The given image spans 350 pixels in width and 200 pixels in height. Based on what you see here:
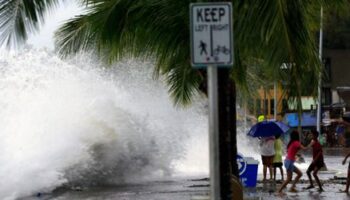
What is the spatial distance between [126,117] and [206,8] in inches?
627

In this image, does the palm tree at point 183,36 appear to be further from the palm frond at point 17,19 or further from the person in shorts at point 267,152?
the person in shorts at point 267,152

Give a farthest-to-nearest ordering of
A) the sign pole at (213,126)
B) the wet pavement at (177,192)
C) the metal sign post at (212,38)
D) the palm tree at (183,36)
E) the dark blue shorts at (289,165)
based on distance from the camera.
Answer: the dark blue shorts at (289,165) → the wet pavement at (177,192) → the palm tree at (183,36) → the metal sign post at (212,38) → the sign pole at (213,126)

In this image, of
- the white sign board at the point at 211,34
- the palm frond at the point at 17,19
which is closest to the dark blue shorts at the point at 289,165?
the palm frond at the point at 17,19

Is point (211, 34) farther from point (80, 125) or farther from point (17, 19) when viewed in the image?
point (80, 125)

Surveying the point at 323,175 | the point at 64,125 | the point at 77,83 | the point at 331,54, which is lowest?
the point at 323,175

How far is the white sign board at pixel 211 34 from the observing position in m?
5.44

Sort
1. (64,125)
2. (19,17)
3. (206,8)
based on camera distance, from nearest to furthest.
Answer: (206,8) → (19,17) → (64,125)

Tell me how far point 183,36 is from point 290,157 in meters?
7.06

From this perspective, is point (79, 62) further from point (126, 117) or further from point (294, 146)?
point (294, 146)

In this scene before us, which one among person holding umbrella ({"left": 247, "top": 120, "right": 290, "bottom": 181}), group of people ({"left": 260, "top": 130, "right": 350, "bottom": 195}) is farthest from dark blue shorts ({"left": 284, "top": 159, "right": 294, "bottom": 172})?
person holding umbrella ({"left": 247, "top": 120, "right": 290, "bottom": 181})

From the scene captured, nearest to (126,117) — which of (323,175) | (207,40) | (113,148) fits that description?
(113,148)

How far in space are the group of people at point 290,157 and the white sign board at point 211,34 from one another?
410 inches

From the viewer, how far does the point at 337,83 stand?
64.9 meters

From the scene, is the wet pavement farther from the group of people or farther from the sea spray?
the sea spray
